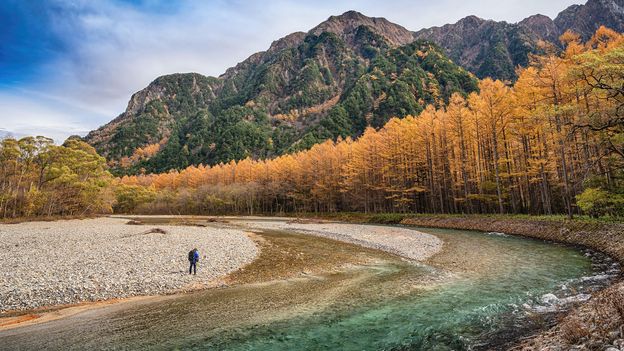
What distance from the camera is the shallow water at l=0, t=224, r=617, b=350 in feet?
31.0

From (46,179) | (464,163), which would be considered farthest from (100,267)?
(46,179)

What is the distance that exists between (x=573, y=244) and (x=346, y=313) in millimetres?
20722

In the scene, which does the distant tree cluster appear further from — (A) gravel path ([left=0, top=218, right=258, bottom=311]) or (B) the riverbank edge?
(B) the riverbank edge

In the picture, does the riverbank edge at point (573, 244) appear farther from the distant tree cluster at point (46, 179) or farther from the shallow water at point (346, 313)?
the distant tree cluster at point (46, 179)

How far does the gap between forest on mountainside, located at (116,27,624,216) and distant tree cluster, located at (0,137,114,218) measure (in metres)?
33.7

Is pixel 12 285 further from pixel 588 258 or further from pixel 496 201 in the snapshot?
pixel 496 201

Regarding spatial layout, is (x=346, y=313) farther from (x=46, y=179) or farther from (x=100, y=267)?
(x=46, y=179)

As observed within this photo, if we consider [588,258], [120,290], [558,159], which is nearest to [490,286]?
[588,258]

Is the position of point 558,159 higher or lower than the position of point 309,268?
higher

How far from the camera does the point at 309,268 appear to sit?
19.4 m

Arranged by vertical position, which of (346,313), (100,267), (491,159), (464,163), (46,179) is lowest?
(346,313)

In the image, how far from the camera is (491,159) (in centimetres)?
4338

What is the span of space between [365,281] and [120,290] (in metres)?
11.9

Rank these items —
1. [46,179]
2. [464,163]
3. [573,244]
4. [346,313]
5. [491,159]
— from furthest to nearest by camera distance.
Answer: [46,179], [491,159], [464,163], [573,244], [346,313]
